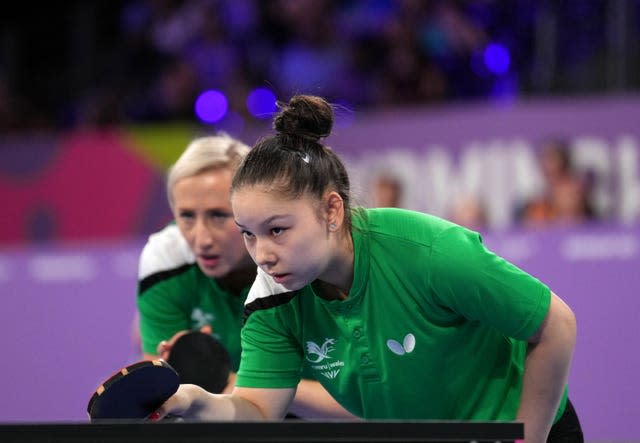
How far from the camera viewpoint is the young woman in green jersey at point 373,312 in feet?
8.35

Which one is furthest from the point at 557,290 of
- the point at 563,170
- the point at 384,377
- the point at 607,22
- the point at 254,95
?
the point at 254,95

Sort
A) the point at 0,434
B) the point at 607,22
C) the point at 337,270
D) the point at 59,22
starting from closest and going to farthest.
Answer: the point at 0,434 < the point at 337,270 < the point at 607,22 < the point at 59,22

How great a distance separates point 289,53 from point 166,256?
15.8 ft

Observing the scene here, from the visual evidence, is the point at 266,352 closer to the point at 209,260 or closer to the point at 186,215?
the point at 209,260

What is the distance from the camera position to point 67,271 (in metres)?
6.48

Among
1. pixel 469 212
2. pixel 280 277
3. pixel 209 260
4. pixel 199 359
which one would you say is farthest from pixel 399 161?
pixel 280 277

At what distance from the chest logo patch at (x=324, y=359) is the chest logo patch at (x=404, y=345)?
16 centimetres

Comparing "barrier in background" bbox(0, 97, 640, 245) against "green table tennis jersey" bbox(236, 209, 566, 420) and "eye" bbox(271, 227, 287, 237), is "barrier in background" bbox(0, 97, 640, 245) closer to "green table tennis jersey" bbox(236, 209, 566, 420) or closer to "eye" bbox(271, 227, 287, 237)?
"green table tennis jersey" bbox(236, 209, 566, 420)

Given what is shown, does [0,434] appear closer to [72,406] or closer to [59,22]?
[72,406]

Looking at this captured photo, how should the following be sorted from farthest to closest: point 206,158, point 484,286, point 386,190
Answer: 1. point 386,190
2. point 206,158
3. point 484,286

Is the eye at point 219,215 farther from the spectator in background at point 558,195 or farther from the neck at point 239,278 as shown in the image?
the spectator in background at point 558,195

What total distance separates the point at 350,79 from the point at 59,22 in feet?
12.0

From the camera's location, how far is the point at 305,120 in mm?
2715

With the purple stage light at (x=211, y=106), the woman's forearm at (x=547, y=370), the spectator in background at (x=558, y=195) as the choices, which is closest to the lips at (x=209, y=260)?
the woman's forearm at (x=547, y=370)
